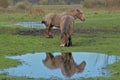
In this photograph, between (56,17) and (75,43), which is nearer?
(75,43)

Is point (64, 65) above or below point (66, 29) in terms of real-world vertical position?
above

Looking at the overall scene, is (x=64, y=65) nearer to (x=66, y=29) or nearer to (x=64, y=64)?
(x=64, y=64)

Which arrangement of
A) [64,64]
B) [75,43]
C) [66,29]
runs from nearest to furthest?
[64,64], [66,29], [75,43]

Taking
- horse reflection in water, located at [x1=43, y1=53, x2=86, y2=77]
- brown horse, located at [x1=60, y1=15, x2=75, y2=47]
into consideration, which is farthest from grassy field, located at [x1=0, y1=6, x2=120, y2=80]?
horse reflection in water, located at [x1=43, y1=53, x2=86, y2=77]

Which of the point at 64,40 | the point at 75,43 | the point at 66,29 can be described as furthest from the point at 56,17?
the point at 64,40

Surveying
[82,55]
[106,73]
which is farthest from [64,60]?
[106,73]

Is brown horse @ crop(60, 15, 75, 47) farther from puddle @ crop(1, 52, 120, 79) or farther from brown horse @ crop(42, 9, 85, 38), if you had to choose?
brown horse @ crop(42, 9, 85, 38)

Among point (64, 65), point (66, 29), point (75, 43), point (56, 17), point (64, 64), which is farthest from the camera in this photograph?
point (56, 17)

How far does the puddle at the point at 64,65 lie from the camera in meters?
14.3

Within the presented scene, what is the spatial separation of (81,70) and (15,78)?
10.3 ft

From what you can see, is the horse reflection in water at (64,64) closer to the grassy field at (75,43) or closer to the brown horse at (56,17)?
the grassy field at (75,43)

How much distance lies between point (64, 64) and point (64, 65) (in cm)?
24

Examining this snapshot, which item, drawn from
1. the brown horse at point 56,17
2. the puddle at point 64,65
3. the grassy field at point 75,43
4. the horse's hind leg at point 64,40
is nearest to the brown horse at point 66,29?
the horse's hind leg at point 64,40

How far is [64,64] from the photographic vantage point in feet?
54.2
